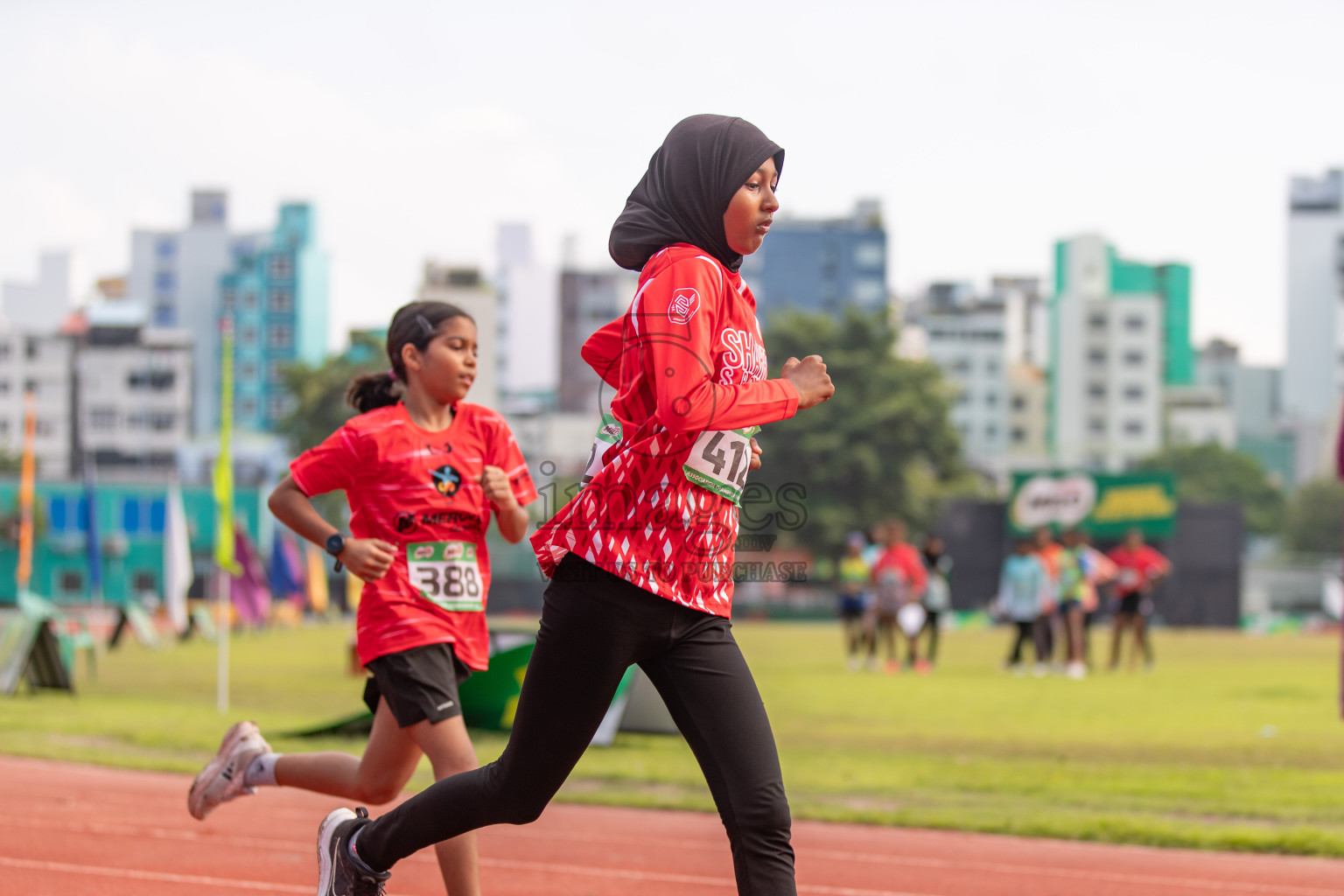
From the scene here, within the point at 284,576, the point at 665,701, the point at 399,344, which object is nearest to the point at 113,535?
the point at 284,576

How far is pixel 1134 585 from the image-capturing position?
22.0m

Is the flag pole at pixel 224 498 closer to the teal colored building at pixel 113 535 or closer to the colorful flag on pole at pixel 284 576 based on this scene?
the colorful flag on pole at pixel 284 576

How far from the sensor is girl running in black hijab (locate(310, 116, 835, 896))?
340 cm

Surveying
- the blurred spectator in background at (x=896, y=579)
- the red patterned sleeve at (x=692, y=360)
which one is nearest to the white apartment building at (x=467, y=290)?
the blurred spectator in background at (x=896, y=579)

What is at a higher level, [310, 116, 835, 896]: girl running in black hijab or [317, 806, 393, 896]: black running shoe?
[310, 116, 835, 896]: girl running in black hijab

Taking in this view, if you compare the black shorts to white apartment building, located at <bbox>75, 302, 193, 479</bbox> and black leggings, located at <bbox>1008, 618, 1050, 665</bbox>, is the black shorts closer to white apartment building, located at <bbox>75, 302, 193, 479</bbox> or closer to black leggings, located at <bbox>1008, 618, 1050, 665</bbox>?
black leggings, located at <bbox>1008, 618, 1050, 665</bbox>

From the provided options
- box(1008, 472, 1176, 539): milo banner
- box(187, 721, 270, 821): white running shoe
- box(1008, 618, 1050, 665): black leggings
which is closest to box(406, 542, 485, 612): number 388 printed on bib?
box(187, 721, 270, 821): white running shoe

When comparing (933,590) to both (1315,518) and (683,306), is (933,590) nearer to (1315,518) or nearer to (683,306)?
(683,306)

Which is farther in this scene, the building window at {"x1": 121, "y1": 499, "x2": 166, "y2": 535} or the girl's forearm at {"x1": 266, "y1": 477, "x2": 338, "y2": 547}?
the building window at {"x1": 121, "y1": 499, "x2": 166, "y2": 535}

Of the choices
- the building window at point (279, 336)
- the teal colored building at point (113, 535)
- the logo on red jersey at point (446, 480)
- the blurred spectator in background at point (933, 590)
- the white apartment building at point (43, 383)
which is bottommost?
the teal colored building at point (113, 535)

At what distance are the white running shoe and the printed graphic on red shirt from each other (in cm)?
78

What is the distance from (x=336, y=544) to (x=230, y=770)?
1.17 meters

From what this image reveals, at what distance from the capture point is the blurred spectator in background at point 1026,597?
21.3 m

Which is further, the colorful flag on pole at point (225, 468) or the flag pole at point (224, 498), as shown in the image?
the colorful flag on pole at point (225, 468)
